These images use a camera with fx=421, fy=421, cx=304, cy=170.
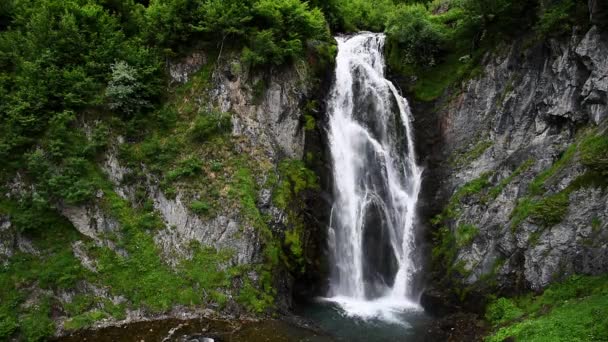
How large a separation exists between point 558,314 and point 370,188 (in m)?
9.60

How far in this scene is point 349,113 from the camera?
70.2ft

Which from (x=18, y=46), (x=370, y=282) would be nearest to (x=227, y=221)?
(x=370, y=282)

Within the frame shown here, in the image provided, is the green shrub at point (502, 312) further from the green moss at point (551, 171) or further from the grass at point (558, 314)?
the green moss at point (551, 171)

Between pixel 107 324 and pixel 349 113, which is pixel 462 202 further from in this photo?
pixel 107 324

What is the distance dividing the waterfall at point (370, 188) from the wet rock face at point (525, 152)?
1.54m

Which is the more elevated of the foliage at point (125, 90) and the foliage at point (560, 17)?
the foliage at point (560, 17)

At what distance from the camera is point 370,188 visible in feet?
65.4

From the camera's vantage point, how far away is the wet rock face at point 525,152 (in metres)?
13.5

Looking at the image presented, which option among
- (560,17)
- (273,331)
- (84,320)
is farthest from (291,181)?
(560,17)

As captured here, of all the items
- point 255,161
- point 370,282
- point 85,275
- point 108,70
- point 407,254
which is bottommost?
point 85,275

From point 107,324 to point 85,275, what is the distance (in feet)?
7.30

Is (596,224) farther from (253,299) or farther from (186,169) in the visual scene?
(186,169)

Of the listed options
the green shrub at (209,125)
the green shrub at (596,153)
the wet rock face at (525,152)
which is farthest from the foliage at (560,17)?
the green shrub at (209,125)

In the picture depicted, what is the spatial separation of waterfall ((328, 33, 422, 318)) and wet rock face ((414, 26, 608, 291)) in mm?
1539
